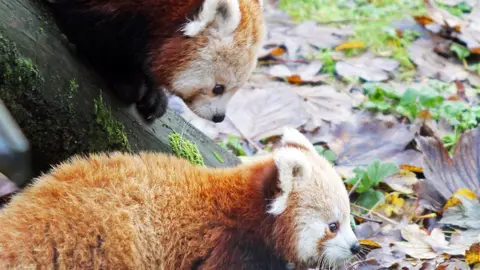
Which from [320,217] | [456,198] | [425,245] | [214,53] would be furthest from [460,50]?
[320,217]

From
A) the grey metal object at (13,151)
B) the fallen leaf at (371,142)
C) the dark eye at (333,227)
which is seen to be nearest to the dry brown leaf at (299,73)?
the fallen leaf at (371,142)

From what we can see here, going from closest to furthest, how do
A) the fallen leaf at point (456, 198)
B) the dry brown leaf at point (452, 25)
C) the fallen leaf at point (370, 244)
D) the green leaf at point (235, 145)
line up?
the fallen leaf at point (370, 244), the fallen leaf at point (456, 198), the green leaf at point (235, 145), the dry brown leaf at point (452, 25)

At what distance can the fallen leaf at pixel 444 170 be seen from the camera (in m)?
4.34

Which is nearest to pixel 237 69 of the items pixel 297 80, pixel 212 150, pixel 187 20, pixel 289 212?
pixel 187 20

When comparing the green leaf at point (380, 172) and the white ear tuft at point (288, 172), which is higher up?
the white ear tuft at point (288, 172)

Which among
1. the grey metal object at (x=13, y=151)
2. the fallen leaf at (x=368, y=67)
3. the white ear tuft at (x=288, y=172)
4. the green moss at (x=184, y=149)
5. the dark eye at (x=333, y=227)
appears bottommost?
the fallen leaf at (x=368, y=67)

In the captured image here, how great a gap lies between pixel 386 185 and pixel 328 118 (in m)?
1.05

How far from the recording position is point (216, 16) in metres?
3.71

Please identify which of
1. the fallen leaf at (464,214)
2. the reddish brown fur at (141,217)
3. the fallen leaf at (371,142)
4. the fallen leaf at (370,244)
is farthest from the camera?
the fallen leaf at (371,142)

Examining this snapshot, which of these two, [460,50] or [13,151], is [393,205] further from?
[460,50]

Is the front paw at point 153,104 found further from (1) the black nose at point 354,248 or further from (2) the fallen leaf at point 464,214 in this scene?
(2) the fallen leaf at point 464,214

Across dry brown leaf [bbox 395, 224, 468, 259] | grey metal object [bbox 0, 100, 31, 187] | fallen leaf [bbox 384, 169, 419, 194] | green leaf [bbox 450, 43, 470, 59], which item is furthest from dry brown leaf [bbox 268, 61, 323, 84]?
grey metal object [bbox 0, 100, 31, 187]

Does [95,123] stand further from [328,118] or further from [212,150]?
[328,118]

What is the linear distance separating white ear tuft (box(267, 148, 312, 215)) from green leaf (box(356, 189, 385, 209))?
1326 mm
